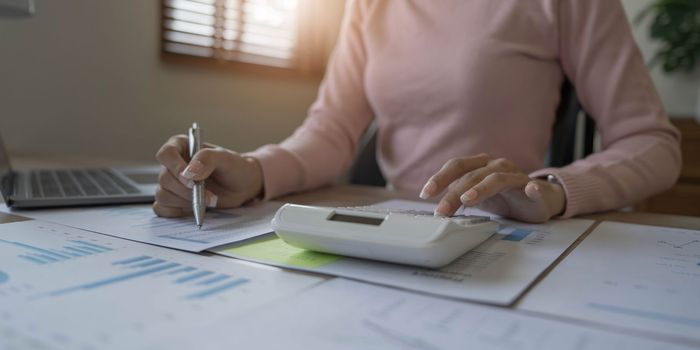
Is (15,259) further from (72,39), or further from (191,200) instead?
(72,39)

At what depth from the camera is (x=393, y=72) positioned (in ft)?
3.68

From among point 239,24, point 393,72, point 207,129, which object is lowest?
point 207,129

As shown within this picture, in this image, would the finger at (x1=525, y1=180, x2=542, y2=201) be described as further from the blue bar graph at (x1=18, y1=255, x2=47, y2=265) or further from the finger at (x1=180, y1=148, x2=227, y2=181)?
the blue bar graph at (x1=18, y1=255, x2=47, y2=265)

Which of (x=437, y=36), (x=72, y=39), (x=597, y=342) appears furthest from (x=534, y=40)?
(x=72, y=39)

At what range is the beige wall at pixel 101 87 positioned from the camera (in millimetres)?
1394

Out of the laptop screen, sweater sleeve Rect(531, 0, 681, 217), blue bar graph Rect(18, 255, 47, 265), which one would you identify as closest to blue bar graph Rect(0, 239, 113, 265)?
blue bar graph Rect(18, 255, 47, 265)

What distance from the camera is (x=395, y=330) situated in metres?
0.32

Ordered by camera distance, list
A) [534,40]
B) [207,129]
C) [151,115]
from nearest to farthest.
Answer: [534,40]
[151,115]
[207,129]

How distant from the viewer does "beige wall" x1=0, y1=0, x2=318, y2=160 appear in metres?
1.39

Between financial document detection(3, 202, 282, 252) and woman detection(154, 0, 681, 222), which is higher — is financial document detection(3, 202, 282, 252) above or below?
below

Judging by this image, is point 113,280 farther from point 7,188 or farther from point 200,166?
point 7,188

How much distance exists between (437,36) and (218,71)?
1006mm

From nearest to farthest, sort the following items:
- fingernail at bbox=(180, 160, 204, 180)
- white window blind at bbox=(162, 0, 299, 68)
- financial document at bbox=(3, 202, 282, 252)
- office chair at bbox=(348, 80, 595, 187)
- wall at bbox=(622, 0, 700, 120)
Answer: financial document at bbox=(3, 202, 282, 252), fingernail at bbox=(180, 160, 204, 180), office chair at bbox=(348, 80, 595, 187), white window blind at bbox=(162, 0, 299, 68), wall at bbox=(622, 0, 700, 120)

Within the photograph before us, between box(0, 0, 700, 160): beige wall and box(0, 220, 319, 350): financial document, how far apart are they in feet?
3.39
